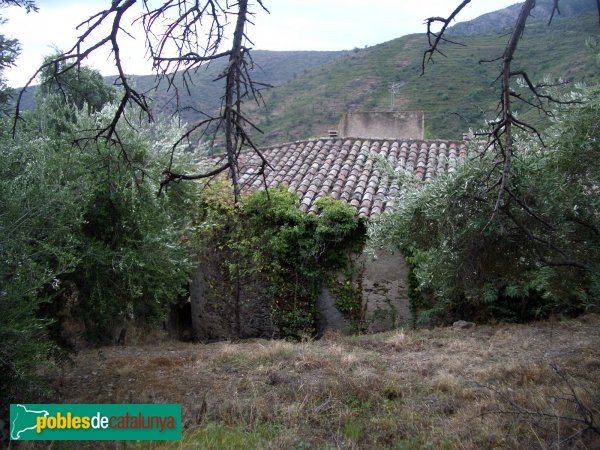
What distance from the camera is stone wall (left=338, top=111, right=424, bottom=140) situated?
17.0 m

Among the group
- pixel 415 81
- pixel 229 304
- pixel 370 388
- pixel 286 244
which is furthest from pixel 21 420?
pixel 415 81

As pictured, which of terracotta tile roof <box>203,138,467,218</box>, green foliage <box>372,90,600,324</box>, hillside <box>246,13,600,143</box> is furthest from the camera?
hillside <box>246,13,600,143</box>

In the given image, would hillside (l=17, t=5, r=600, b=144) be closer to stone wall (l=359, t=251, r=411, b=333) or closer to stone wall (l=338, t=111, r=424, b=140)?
stone wall (l=338, t=111, r=424, b=140)

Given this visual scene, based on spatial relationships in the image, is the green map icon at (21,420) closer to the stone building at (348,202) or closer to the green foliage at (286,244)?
the stone building at (348,202)

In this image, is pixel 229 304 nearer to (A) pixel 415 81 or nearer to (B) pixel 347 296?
(B) pixel 347 296

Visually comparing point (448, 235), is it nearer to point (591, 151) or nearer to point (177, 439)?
point (591, 151)

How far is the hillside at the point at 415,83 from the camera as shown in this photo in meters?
23.7

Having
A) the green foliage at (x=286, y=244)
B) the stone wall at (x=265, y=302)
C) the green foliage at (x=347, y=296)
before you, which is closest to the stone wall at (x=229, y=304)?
the stone wall at (x=265, y=302)

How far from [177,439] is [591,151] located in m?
4.36

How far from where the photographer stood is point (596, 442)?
3.82 m

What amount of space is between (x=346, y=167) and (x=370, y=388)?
27.1ft

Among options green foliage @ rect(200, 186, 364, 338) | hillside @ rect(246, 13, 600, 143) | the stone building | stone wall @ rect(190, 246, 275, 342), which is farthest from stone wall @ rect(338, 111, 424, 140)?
stone wall @ rect(190, 246, 275, 342)

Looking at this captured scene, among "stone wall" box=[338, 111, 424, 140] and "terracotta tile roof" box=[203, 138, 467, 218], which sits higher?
"stone wall" box=[338, 111, 424, 140]

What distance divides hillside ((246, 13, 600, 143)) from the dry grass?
14661mm
